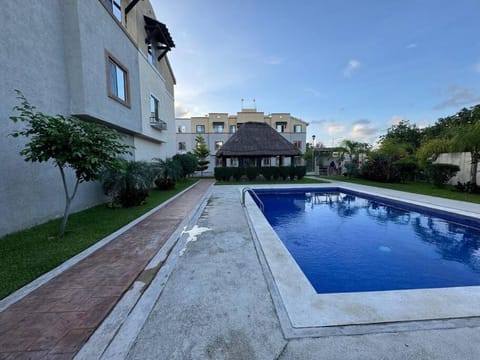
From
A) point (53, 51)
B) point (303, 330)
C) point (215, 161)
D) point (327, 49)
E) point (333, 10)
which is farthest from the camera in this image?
point (215, 161)

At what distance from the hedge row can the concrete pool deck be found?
1509cm

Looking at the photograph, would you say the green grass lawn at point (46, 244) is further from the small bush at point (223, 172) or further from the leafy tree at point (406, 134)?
the leafy tree at point (406, 134)

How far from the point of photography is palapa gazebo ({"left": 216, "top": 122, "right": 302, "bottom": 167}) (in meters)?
18.3

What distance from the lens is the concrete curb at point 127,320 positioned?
1.86 meters

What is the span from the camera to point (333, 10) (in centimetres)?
1181

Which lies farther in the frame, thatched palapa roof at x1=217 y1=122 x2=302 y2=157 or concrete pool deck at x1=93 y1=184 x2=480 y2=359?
thatched palapa roof at x1=217 y1=122 x2=302 y2=157

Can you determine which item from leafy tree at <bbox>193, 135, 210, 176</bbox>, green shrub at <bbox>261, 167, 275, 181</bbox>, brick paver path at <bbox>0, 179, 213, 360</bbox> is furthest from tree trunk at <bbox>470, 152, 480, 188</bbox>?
leafy tree at <bbox>193, 135, 210, 176</bbox>

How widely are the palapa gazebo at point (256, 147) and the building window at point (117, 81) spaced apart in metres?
9.48

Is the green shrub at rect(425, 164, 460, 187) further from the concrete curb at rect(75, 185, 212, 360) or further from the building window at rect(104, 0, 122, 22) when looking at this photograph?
the building window at rect(104, 0, 122, 22)

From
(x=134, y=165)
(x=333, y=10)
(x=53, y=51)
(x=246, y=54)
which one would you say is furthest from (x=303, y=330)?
(x=246, y=54)

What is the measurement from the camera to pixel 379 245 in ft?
17.9

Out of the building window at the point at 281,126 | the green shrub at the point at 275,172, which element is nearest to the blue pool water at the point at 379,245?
the green shrub at the point at 275,172

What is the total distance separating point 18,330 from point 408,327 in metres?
4.27

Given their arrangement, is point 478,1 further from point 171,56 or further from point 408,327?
point 171,56
